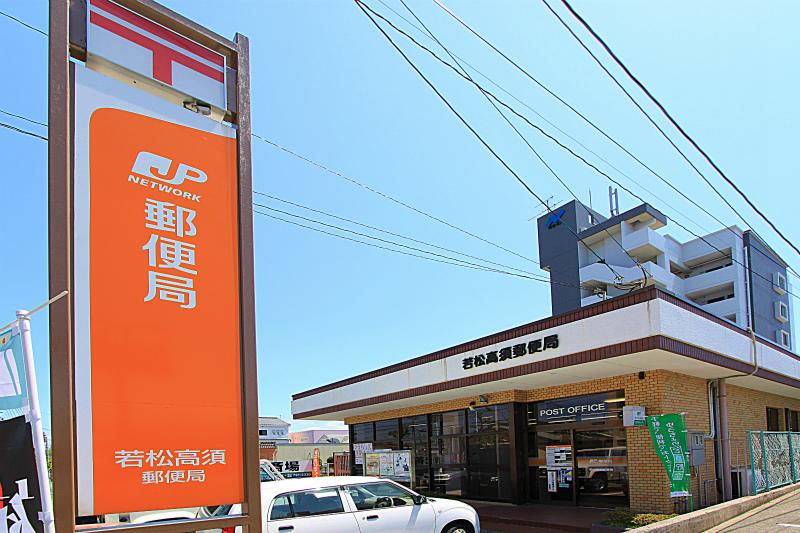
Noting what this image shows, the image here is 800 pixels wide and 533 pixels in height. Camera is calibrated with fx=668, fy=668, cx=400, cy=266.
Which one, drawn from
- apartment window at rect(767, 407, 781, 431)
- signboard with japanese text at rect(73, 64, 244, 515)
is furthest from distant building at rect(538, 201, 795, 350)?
signboard with japanese text at rect(73, 64, 244, 515)

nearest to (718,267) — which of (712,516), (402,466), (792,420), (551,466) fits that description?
(792,420)

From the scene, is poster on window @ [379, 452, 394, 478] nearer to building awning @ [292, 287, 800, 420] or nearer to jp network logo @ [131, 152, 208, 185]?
building awning @ [292, 287, 800, 420]

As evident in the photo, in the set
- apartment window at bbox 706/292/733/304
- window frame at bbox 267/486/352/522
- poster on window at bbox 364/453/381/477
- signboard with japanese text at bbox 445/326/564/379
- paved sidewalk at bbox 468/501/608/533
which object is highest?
apartment window at bbox 706/292/733/304

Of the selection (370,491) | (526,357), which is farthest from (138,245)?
(526,357)

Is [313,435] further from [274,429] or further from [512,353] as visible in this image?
[512,353]

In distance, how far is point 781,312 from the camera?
194 ft

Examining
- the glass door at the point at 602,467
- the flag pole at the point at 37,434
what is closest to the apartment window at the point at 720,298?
the glass door at the point at 602,467

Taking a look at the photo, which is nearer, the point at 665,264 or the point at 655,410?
the point at 655,410

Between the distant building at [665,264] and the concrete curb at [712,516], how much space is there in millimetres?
38743

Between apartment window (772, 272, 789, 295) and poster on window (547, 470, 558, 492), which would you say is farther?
apartment window (772, 272, 789, 295)

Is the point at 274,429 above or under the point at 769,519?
under

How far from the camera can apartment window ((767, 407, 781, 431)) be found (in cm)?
1855

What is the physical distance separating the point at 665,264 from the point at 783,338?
15.7m

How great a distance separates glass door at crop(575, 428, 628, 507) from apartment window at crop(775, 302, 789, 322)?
52.3 meters
